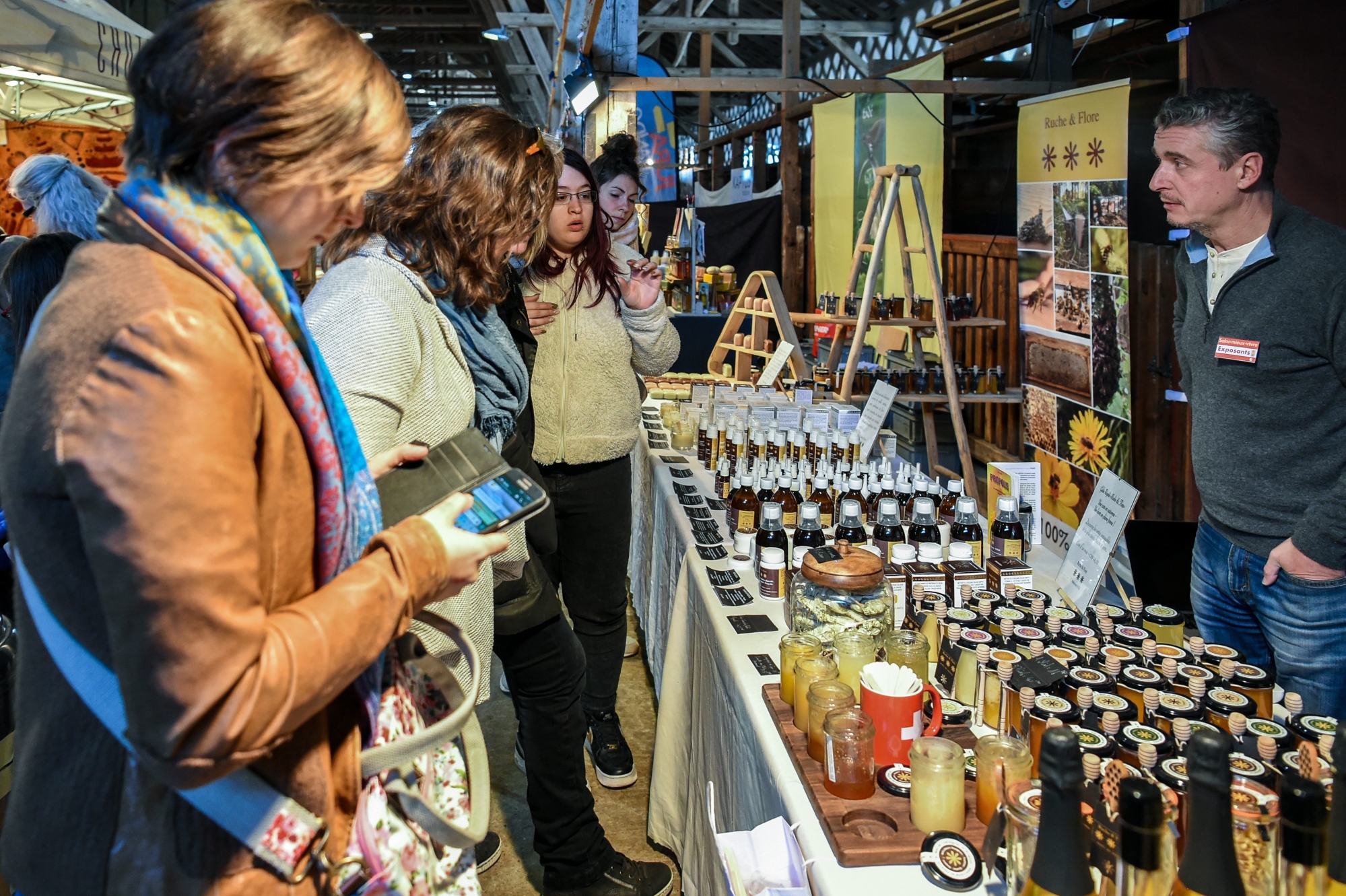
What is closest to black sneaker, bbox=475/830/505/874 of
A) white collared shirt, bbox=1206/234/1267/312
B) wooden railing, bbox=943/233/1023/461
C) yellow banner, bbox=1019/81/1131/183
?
white collared shirt, bbox=1206/234/1267/312

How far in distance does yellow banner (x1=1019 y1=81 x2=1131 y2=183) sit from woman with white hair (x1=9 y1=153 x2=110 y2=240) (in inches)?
153

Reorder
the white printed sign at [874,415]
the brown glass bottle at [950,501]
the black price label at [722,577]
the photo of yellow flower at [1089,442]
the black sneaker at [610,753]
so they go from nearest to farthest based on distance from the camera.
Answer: the black price label at [722,577] < the brown glass bottle at [950,501] < the black sneaker at [610,753] < the white printed sign at [874,415] < the photo of yellow flower at [1089,442]

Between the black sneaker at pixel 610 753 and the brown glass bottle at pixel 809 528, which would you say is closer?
the brown glass bottle at pixel 809 528

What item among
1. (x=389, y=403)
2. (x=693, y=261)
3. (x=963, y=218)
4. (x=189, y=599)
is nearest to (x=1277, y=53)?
(x=389, y=403)

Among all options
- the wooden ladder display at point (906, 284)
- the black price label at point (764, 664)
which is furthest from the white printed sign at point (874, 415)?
the black price label at point (764, 664)

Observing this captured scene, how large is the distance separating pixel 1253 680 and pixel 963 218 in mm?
7842

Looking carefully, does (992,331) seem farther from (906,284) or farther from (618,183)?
(618,183)

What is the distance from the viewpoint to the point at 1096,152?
449cm

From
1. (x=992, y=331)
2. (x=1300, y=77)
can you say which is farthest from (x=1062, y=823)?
(x=992, y=331)

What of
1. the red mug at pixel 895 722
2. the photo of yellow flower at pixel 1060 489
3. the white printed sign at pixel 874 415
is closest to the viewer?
the red mug at pixel 895 722

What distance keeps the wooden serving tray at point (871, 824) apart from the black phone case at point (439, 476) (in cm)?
64

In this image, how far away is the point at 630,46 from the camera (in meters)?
5.33

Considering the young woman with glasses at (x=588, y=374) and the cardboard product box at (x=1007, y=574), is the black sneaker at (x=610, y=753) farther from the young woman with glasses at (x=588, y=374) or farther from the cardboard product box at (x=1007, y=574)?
the cardboard product box at (x=1007, y=574)

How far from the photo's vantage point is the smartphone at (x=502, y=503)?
3.47 ft
